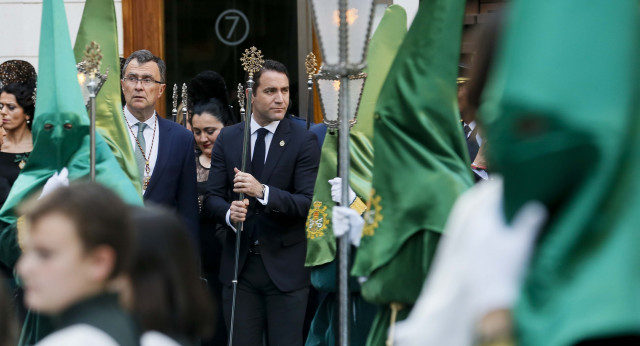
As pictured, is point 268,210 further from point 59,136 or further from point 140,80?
point 59,136

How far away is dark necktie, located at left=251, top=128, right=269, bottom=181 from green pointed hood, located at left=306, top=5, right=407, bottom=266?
40.5 inches

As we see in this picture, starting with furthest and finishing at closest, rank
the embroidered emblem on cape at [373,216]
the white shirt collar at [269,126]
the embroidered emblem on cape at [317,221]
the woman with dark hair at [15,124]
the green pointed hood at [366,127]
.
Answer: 1. the white shirt collar at [269,126]
2. the woman with dark hair at [15,124]
3. the embroidered emblem on cape at [317,221]
4. the green pointed hood at [366,127]
5. the embroidered emblem on cape at [373,216]

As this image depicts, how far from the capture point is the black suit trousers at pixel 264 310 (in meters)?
6.03

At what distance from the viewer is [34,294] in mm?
2348

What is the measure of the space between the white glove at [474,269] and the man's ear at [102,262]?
0.63 meters

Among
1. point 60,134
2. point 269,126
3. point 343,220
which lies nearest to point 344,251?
point 343,220

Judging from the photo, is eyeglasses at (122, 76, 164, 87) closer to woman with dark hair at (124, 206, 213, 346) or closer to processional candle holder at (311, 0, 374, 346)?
processional candle holder at (311, 0, 374, 346)

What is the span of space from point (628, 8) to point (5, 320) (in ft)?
5.50

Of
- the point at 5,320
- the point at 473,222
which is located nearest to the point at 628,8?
the point at 473,222

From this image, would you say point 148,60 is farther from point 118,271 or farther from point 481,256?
point 481,256

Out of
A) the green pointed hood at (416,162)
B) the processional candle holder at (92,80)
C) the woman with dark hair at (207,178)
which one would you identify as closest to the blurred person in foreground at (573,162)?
the green pointed hood at (416,162)

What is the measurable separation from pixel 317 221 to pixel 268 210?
73 cm

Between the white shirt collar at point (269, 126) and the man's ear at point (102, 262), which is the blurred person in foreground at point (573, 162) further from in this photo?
the white shirt collar at point (269, 126)

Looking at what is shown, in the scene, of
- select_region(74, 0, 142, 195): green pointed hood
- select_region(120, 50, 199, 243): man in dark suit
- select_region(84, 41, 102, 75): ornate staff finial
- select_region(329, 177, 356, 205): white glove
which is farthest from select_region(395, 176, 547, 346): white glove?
select_region(120, 50, 199, 243): man in dark suit
